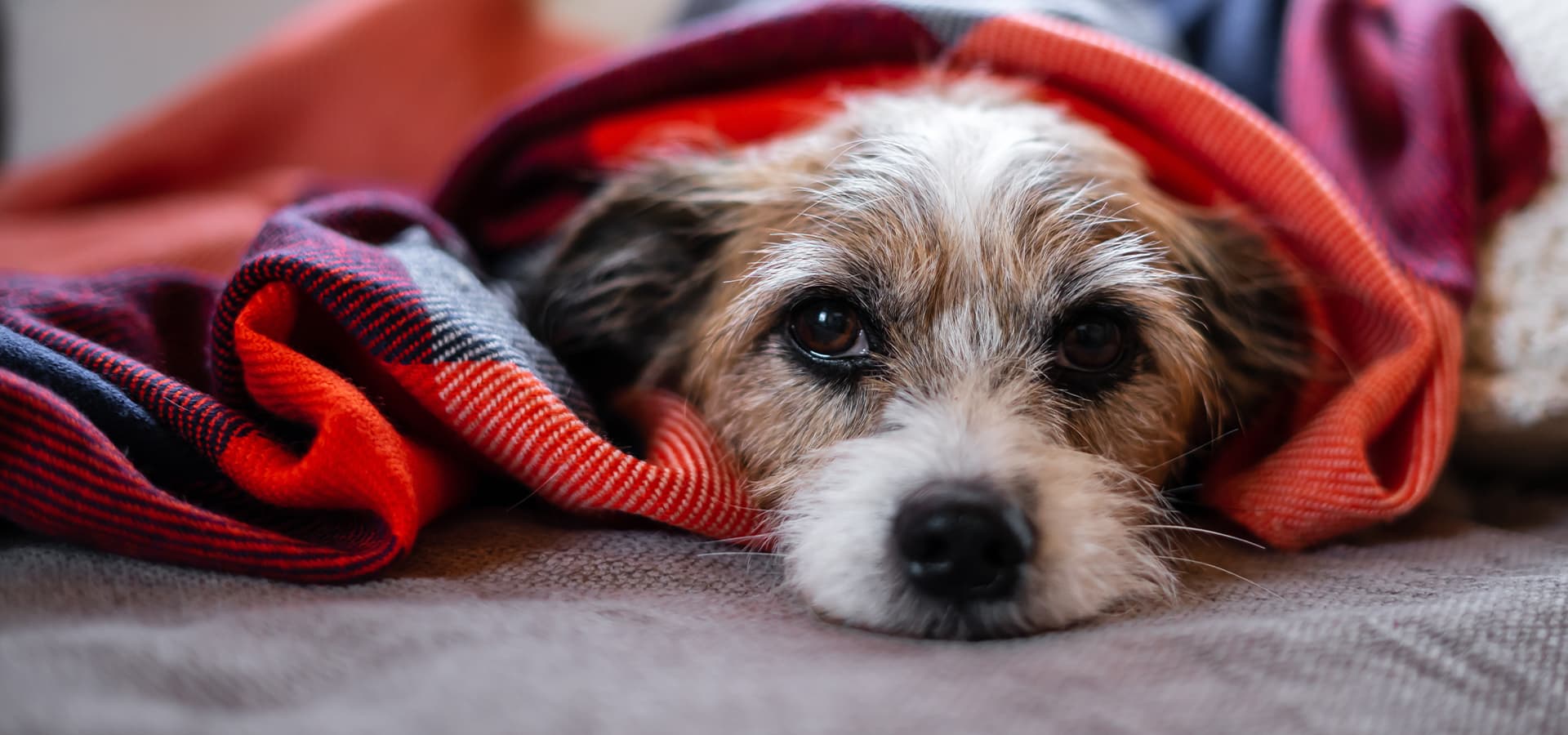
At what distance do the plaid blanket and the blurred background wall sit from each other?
1.88m

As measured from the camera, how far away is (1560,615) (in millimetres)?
1025

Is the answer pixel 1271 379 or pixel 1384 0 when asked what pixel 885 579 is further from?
pixel 1384 0

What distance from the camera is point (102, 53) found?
3.18 metres

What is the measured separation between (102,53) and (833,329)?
2923 mm

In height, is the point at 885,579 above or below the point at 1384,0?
below

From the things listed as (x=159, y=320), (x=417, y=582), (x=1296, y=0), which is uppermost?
(x=1296, y=0)

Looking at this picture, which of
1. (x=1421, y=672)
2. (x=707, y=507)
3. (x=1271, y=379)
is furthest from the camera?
(x=1271, y=379)

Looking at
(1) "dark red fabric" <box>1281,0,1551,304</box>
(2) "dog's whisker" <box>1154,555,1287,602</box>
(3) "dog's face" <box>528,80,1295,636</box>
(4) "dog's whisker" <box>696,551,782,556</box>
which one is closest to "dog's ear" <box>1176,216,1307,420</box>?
(3) "dog's face" <box>528,80,1295,636</box>

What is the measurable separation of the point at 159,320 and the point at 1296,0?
191 cm

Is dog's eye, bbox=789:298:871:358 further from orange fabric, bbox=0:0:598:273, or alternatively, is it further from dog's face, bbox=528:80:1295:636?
orange fabric, bbox=0:0:598:273

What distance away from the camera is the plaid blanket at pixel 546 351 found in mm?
1040

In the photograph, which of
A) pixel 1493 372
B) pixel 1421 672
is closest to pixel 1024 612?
pixel 1421 672

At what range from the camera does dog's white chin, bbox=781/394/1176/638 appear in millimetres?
1094

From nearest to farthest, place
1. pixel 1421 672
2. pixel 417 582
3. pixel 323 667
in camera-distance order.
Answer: pixel 323 667 → pixel 1421 672 → pixel 417 582
